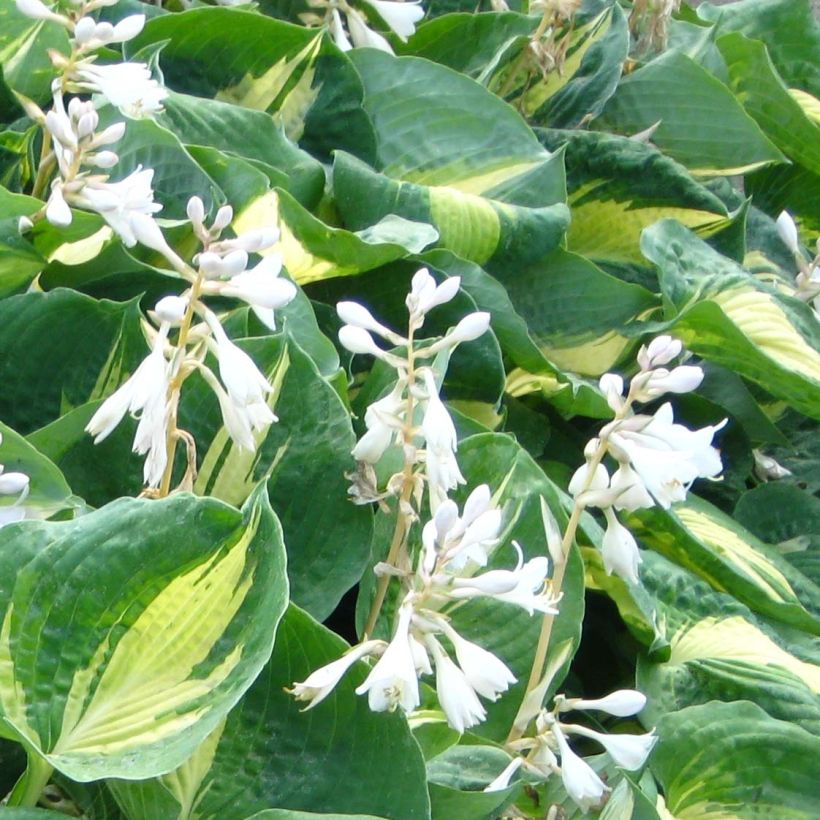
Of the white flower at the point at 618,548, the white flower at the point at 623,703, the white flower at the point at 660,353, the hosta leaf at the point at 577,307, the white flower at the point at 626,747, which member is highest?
the white flower at the point at 660,353

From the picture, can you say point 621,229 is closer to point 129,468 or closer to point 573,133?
point 573,133

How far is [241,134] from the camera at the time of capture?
3.56 ft

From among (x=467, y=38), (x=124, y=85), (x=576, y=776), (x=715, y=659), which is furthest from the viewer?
(x=467, y=38)

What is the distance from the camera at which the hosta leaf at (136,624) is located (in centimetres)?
57

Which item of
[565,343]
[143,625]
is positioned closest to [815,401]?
[565,343]

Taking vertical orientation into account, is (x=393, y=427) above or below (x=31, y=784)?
above

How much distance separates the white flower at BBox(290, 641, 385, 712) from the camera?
0.61 metres

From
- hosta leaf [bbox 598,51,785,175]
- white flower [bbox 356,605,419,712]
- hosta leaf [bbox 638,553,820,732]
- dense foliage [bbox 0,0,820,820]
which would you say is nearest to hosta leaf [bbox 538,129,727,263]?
dense foliage [bbox 0,0,820,820]

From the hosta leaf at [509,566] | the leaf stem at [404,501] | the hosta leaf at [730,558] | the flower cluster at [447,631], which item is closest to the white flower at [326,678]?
the flower cluster at [447,631]

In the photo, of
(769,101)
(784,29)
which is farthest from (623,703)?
(784,29)

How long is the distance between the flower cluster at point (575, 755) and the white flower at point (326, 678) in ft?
0.44

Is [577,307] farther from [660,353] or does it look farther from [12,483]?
[12,483]

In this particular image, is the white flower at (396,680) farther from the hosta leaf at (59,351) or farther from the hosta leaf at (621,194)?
the hosta leaf at (621,194)

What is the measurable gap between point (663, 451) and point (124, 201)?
1.22ft
